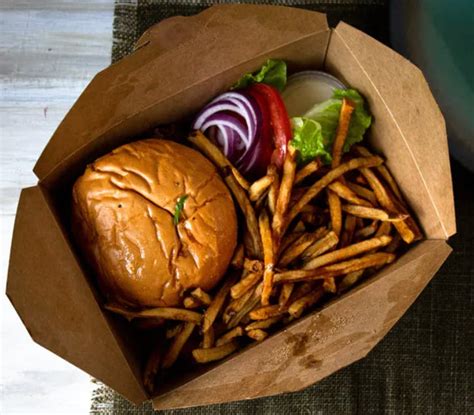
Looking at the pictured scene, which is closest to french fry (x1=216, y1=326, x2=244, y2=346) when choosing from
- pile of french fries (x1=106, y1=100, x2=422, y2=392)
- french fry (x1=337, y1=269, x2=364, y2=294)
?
pile of french fries (x1=106, y1=100, x2=422, y2=392)

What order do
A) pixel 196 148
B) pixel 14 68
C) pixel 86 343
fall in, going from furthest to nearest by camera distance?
pixel 14 68
pixel 196 148
pixel 86 343

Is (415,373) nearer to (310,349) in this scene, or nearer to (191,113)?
(310,349)

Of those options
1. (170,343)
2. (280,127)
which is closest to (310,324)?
(170,343)

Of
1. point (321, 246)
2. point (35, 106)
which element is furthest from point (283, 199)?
point (35, 106)

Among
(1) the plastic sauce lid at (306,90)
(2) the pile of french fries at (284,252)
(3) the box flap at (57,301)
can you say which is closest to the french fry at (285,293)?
(2) the pile of french fries at (284,252)

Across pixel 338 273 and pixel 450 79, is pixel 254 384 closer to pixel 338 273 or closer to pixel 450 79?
pixel 338 273

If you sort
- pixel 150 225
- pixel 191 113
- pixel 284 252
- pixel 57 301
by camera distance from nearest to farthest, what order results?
1. pixel 57 301
2. pixel 150 225
3. pixel 284 252
4. pixel 191 113

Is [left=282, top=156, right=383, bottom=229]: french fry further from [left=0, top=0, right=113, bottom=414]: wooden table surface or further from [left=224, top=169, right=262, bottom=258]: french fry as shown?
[left=0, top=0, right=113, bottom=414]: wooden table surface
